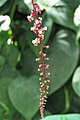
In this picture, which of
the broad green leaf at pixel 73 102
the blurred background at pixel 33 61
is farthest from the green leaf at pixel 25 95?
the broad green leaf at pixel 73 102

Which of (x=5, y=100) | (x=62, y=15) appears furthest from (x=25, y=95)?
(x=62, y=15)

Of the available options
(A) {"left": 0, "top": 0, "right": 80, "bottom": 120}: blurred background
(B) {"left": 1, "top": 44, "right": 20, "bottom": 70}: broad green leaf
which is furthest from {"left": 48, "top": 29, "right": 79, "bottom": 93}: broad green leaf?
(B) {"left": 1, "top": 44, "right": 20, "bottom": 70}: broad green leaf

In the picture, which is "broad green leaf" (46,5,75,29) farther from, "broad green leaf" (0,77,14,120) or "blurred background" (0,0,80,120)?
"broad green leaf" (0,77,14,120)

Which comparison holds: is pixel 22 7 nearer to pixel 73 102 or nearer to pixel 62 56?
pixel 62 56

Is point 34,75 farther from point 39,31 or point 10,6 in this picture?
point 39,31

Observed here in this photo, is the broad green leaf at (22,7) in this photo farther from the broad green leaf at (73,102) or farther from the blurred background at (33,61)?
the broad green leaf at (73,102)

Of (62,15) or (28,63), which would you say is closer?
(62,15)

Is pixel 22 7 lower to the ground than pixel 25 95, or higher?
higher
